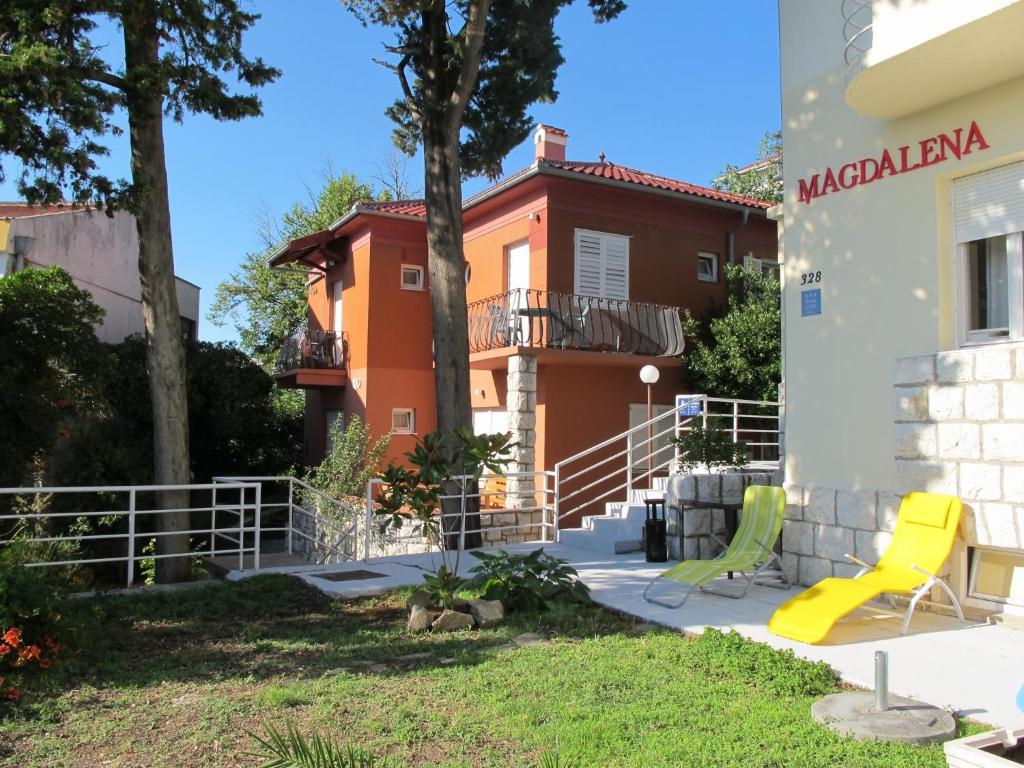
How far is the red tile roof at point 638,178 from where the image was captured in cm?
1499

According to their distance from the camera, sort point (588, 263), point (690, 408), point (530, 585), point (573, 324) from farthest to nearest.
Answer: point (588, 263) < point (573, 324) < point (690, 408) < point (530, 585)

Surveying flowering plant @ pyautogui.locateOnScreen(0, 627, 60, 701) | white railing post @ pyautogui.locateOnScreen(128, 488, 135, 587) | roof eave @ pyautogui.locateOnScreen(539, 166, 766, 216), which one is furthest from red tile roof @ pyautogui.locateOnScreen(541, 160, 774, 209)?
flowering plant @ pyautogui.locateOnScreen(0, 627, 60, 701)

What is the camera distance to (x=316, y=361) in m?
18.3

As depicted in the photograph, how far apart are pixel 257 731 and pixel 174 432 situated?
6336 mm

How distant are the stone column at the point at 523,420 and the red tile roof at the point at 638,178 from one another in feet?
12.0

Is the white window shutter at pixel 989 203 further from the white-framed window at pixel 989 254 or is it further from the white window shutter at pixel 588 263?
the white window shutter at pixel 588 263

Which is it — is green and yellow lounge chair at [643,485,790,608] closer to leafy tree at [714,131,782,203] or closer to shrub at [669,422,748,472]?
shrub at [669,422,748,472]

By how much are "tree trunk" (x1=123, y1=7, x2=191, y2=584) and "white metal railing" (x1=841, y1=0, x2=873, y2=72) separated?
7.50 meters

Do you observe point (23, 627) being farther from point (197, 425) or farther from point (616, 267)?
point (616, 267)

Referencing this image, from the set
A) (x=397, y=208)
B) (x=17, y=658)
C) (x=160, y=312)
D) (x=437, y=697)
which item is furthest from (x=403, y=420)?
(x=437, y=697)

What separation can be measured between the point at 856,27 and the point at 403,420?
1208 centimetres

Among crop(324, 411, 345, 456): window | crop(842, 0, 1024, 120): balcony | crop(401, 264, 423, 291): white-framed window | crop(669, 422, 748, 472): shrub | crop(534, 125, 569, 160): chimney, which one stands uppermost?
crop(534, 125, 569, 160): chimney

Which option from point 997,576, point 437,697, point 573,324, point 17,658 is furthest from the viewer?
point 573,324

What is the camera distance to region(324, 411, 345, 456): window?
1677 cm
